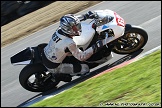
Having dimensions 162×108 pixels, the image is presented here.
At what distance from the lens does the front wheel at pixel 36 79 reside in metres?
8.38

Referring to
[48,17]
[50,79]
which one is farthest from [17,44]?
[50,79]

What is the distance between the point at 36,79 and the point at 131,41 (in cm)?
222

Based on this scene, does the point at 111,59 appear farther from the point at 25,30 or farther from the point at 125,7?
the point at 25,30

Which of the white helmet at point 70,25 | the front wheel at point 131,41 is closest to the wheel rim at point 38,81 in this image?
the white helmet at point 70,25

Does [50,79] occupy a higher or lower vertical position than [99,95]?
lower

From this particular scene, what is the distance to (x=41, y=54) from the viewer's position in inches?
343

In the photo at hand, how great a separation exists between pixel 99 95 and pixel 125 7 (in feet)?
25.7

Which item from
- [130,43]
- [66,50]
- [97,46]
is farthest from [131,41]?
[66,50]

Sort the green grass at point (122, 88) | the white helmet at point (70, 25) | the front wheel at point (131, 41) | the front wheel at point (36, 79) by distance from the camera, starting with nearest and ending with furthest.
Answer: the green grass at point (122, 88) < the white helmet at point (70, 25) < the front wheel at point (36, 79) < the front wheel at point (131, 41)

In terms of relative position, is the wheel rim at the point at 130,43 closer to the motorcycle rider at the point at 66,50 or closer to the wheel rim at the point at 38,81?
the motorcycle rider at the point at 66,50

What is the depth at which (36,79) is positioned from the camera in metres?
8.69

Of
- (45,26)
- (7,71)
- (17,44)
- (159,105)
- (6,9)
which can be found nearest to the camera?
(159,105)

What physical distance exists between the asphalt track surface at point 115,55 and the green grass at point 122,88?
978mm

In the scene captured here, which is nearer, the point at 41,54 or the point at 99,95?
the point at 99,95
